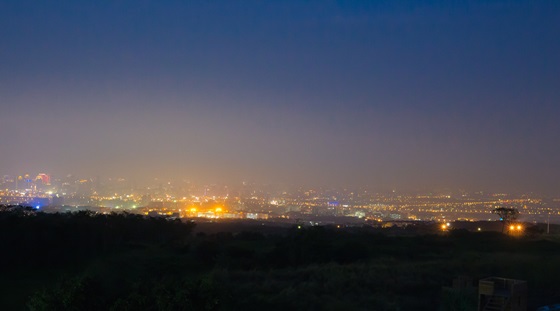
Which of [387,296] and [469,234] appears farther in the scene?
[469,234]

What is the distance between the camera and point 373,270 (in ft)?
90.7

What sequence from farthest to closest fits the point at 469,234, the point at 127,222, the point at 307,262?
1. the point at 469,234
2. the point at 127,222
3. the point at 307,262

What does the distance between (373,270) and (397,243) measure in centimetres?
1980

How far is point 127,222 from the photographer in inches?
1779

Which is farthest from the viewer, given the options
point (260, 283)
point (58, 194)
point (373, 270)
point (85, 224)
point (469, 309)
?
point (58, 194)

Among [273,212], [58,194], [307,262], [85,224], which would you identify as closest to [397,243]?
[307,262]

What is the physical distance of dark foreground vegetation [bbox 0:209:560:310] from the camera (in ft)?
50.3

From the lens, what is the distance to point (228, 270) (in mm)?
29297

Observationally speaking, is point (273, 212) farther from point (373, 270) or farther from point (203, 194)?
point (373, 270)

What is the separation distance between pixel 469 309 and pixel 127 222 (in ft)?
98.9

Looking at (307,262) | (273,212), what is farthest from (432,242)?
(273,212)

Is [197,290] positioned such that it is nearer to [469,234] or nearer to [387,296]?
[387,296]

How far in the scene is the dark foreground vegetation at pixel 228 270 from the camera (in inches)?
603

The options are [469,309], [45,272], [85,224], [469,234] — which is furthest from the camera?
[469,234]
